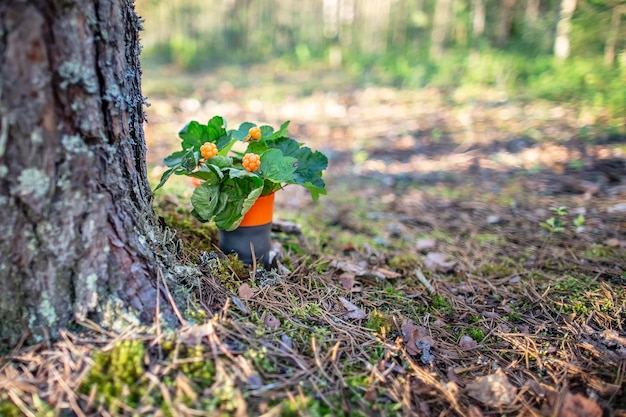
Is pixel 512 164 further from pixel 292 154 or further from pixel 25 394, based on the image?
pixel 25 394

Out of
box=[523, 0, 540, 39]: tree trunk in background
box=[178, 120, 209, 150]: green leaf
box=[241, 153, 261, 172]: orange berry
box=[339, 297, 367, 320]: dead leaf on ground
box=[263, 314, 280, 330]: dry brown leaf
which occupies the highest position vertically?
box=[523, 0, 540, 39]: tree trunk in background

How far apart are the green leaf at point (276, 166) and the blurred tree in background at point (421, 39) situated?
14.5 ft

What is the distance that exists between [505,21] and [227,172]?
1292 cm

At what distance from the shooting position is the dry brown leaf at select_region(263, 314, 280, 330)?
5.21 feet

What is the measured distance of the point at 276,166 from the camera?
179 cm

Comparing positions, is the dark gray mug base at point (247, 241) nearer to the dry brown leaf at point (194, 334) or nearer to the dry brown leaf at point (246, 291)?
the dry brown leaf at point (246, 291)

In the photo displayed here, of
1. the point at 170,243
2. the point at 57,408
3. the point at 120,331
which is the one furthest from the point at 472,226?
the point at 57,408

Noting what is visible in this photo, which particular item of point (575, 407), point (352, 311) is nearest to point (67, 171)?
point (352, 311)

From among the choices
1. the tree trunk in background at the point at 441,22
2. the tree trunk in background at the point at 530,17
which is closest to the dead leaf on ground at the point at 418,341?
the tree trunk in background at the point at 530,17

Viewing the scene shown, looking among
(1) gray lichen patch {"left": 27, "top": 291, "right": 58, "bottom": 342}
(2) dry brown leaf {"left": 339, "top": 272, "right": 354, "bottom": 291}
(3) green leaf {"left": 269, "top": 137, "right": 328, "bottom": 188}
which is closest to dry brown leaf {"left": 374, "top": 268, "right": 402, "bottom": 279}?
(2) dry brown leaf {"left": 339, "top": 272, "right": 354, "bottom": 291}

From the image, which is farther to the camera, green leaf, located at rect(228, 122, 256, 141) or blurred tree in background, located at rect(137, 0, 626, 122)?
blurred tree in background, located at rect(137, 0, 626, 122)

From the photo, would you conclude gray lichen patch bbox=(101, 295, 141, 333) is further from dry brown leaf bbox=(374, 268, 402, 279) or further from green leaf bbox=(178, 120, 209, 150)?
dry brown leaf bbox=(374, 268, 402, 279)

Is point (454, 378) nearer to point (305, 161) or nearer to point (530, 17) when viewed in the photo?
point (305, 161)

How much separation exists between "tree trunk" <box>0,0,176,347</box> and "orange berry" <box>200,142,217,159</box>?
1.06 ft
